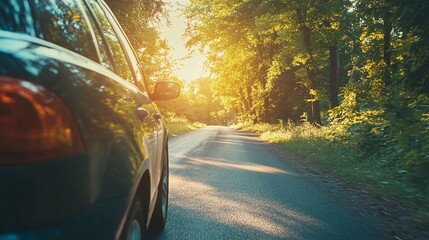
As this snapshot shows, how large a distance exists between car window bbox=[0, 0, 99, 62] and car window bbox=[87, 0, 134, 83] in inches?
17.0

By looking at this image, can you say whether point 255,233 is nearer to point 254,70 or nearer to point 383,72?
→ point 383,72

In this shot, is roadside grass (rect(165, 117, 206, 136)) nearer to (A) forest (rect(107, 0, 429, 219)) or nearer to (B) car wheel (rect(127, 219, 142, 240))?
(A) forest (rect(107, 0, 429, 219))

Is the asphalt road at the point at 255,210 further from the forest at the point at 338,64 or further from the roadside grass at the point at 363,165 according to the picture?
the forest at the point at 338,64

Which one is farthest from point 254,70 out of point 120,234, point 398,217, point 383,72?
point 120,234

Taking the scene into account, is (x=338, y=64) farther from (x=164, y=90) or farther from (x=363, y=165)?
(x=164, y=90)

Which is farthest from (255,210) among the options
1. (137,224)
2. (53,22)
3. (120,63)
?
(53,22)

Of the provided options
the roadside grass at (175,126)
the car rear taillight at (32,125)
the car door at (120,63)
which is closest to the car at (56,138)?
the car rear taillight at (32,125)

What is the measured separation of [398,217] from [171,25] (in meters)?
11.7

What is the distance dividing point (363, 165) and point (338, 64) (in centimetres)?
1173

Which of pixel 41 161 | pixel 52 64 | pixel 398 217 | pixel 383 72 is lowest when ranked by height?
pixel 398 217

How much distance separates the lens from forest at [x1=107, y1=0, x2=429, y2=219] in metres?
7.40

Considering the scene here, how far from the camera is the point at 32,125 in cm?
115

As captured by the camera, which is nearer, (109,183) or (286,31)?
(109,183)

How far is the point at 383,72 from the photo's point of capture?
17344 mm
